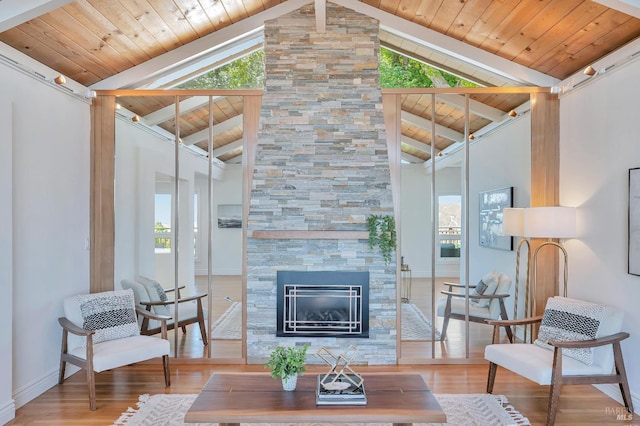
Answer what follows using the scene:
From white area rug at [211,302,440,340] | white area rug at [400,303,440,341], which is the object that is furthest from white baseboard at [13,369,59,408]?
white area rug at [400,303,440,341]

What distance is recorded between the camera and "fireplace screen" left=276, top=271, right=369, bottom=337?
4641 mm

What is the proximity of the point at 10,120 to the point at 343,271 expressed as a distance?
10.1ft

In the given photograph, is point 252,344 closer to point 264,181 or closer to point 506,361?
point 264,181

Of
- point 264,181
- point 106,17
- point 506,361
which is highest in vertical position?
point 106,17

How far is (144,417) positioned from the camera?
3398 mm

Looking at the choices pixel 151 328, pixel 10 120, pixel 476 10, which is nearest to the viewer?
pixel 10 120

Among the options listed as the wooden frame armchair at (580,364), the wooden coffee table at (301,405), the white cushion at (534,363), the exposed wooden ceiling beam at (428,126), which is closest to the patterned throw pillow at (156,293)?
the wooden coffee table at (301,405)

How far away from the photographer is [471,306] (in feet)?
15.5

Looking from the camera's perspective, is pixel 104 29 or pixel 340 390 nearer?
pixel 340 390

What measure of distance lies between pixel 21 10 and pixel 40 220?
5.43 feet

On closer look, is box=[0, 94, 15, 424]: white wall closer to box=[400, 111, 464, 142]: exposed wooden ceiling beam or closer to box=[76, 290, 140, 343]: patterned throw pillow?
box=[76, 290, 140, 343]: patterned throw pillow

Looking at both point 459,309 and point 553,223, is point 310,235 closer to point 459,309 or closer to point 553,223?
point 459,309

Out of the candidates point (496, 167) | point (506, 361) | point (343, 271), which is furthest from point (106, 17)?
point (506, 361)

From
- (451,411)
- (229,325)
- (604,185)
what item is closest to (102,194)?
(229,325)
